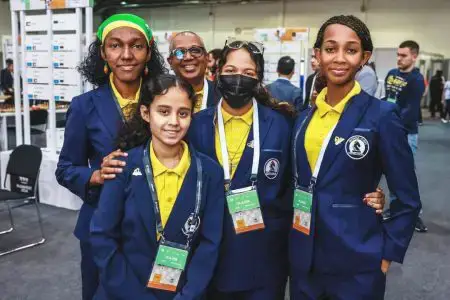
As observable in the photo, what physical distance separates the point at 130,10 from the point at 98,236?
60.0 ft

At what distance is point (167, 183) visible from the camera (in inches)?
59.9

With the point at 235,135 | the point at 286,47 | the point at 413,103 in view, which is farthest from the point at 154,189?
the point at 286,47

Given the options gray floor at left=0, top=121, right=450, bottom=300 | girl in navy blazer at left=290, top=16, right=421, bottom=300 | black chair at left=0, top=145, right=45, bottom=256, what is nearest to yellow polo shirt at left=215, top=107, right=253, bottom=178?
girl in navy blazer at left=290, top=16, right=421, bottom=300

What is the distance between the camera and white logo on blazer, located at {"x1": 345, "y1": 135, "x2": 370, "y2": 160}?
1.47m

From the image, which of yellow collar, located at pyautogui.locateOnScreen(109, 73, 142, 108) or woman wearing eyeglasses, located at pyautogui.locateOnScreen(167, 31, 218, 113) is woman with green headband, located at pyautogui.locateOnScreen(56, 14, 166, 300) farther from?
woman wearing eyeglasses, located at pyautogui.locateOnScreen(167, 31, 218, 113)

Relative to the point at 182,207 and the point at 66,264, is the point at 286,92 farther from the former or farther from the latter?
the point at 182,207

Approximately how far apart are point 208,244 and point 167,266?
0.15 metres

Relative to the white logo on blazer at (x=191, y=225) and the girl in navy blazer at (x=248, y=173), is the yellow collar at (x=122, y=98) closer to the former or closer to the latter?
the girl in navy blazer at (x=248, y=173)

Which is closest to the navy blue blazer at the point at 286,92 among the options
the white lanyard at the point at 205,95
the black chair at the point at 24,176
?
the black chair at the point at 24,176

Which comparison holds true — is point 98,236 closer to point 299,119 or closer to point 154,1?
point 299,119

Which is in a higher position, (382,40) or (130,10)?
(130,10)

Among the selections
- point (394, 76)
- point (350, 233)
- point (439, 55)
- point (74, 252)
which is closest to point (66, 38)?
point (74, 252)

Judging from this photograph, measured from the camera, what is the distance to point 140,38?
1.74 m

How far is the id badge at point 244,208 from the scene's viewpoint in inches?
63.1
